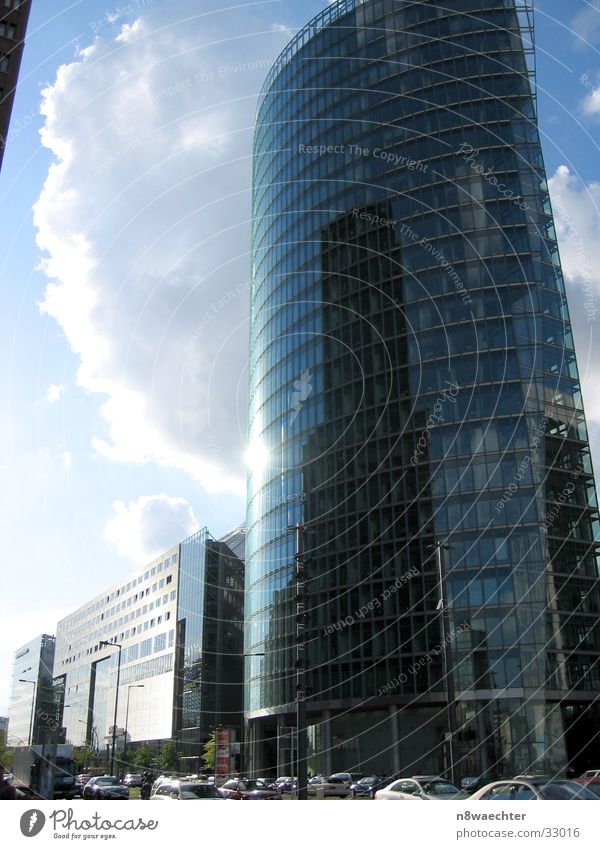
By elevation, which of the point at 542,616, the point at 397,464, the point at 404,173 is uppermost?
the point at 404,173

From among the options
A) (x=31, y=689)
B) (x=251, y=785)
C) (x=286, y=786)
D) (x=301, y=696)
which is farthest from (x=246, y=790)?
(x=31, y=689)

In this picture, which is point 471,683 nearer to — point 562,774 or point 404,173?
point 562,774

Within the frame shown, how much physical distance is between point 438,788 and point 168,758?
78966 mm

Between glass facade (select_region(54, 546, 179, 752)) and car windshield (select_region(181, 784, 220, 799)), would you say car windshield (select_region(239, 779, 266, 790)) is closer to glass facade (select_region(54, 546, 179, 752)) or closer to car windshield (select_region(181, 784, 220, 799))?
car windshield (select_region(181, 784, 220, 799))

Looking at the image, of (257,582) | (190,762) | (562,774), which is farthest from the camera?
(190,762)

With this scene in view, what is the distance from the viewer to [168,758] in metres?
96.2

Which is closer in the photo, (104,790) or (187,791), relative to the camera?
(187,791)

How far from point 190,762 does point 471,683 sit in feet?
182

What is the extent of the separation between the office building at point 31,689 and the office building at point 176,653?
1365cm

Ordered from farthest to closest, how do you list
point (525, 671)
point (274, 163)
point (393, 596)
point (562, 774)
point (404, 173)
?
1. point (274, 163)
2. point (404, 173)
3. point (393, 596)
4. point (525, 671)
5. point (562, 774)

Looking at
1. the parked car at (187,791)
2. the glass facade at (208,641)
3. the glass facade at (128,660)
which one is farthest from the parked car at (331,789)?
the glass facade at (128,660)

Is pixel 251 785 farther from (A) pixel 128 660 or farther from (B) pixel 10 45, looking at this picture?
(A) pixel 128 660

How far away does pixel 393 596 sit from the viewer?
224 ft

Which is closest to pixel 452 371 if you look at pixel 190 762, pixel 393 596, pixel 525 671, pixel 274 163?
pixel 393 596
